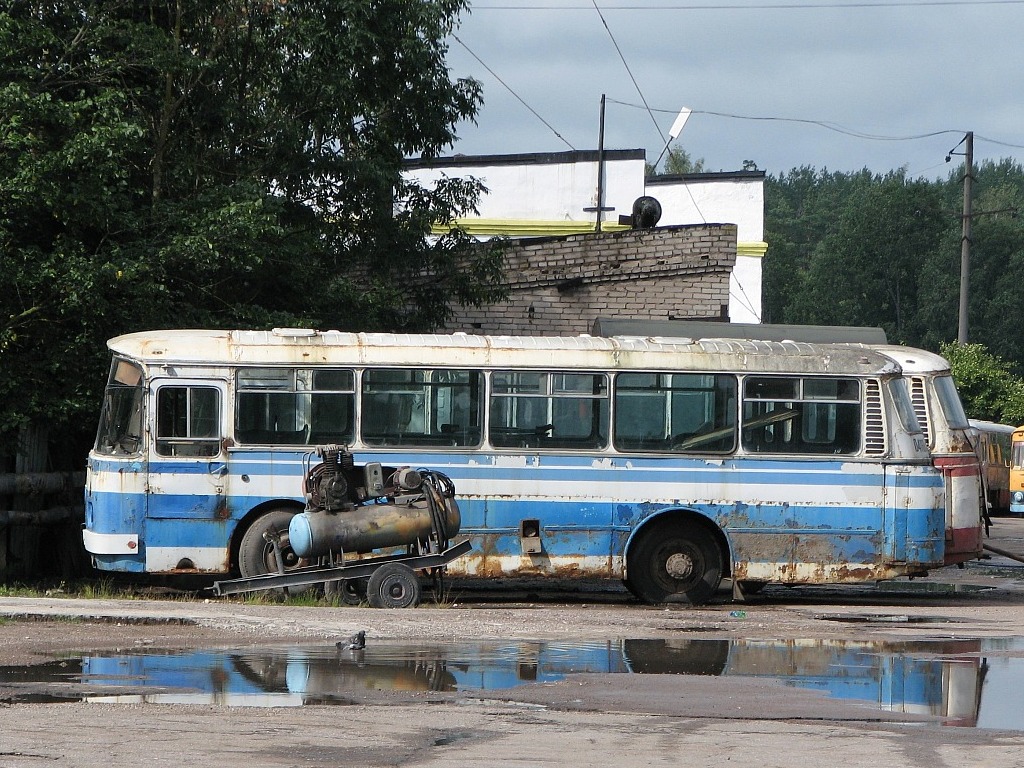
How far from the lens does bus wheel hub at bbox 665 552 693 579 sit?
611 inches

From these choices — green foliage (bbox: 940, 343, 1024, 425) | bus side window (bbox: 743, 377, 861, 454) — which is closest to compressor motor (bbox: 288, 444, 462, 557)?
bus side window (bbox: 743, 377, 861, 454)

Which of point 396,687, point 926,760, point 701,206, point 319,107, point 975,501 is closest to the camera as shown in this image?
point 926,760

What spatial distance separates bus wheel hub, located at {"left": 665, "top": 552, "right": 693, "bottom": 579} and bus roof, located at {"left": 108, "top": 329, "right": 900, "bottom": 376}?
6.67ft

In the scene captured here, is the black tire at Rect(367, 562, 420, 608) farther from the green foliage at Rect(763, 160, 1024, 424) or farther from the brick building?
the green foliage at Rect(763, 160, 1024, 424)

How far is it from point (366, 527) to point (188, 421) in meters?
2.60

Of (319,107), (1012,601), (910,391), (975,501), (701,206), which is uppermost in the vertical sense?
(701,206)

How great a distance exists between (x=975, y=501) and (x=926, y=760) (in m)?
9.65

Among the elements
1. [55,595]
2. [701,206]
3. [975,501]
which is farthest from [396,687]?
[701,206]

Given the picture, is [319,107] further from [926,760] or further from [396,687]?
[926,760]

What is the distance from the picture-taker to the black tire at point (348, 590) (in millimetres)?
14375

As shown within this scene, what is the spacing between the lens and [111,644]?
35.0 ft

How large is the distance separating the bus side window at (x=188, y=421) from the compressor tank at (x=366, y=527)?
1.72 meters

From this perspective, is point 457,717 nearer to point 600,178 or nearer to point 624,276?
point 624,276

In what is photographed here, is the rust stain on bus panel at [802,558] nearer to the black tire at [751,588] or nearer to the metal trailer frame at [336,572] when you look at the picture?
the black tire at [751,588]
